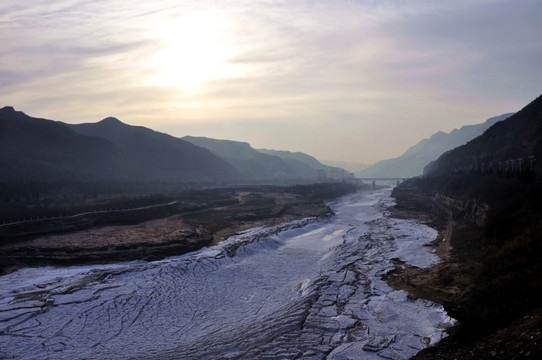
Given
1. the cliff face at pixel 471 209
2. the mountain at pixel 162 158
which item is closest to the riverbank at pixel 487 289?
the cliff face at pixel 471 209

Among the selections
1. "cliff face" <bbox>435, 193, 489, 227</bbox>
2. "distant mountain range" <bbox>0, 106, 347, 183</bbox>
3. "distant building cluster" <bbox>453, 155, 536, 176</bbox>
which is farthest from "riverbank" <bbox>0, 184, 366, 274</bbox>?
"distant mountain range" <bbox>0, 106, 347, 183</bbox>

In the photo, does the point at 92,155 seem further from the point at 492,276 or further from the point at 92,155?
the point at 492,276

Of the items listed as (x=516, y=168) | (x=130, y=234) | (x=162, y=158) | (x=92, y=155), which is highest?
(x=92, y=155)

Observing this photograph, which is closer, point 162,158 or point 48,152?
point 48,152

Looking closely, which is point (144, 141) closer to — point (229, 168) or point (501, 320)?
point (229, 168)

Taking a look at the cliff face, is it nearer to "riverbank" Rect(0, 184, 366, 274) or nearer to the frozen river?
the frozen river

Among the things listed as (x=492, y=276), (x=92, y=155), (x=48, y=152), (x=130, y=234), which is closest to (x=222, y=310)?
(x=492, y=276)

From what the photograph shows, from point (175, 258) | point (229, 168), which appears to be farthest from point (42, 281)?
point (229, 168)
